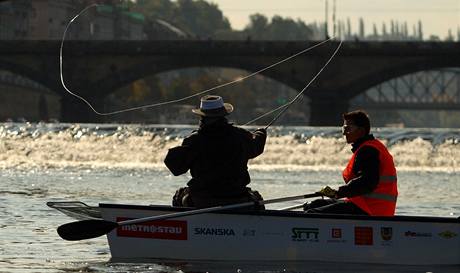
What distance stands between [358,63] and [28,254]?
8361cm

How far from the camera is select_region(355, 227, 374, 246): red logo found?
50.4ft

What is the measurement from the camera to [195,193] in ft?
52.3

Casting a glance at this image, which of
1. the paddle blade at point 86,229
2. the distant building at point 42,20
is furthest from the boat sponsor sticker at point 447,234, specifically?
the distant building at point 42,20

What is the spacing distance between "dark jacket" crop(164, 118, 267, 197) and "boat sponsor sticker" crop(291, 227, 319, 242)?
78 centimetres

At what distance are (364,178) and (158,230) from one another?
7.84 feet

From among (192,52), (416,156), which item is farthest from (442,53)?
(416,156)

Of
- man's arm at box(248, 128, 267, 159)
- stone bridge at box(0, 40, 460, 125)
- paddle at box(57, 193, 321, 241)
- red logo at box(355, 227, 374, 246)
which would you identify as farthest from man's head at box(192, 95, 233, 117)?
stone bridge at box(0, 40, 460, 125)

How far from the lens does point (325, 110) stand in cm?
9988

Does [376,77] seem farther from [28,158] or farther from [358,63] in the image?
[28,158]

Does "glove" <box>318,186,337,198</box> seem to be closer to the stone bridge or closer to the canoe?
the canoe

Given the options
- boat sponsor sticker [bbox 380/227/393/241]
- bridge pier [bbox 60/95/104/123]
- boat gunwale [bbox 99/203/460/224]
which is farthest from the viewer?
bridge pier [bbox 60/95/104/123]

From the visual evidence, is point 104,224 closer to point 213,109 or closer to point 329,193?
point 213,109

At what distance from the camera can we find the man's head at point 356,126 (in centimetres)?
1546

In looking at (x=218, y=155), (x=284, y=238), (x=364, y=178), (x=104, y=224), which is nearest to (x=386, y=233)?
(x=364, y=178)
